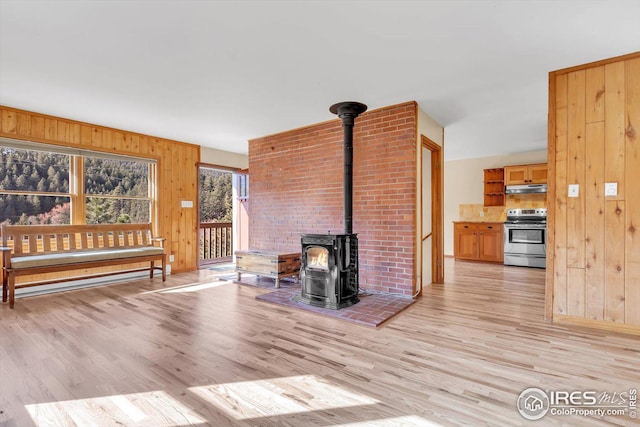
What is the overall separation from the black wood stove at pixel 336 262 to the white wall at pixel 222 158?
3.27m

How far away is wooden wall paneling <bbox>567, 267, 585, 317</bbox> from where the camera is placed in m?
2.67

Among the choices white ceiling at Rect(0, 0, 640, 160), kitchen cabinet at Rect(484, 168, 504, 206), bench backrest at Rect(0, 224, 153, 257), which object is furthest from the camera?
kitchen cabinet at Rect(484, 168, 504, 206)

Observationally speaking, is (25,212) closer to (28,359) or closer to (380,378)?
(28,359)

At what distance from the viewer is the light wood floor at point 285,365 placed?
4.96 feet

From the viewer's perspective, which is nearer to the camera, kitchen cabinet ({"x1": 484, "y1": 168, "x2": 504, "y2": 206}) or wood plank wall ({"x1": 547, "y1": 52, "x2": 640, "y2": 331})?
wood plank wall ({"x1": 547, "y1": 52, "x2": 640, "y2": 331})

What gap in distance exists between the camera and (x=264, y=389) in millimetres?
1718

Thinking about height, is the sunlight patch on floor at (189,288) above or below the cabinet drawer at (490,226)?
below

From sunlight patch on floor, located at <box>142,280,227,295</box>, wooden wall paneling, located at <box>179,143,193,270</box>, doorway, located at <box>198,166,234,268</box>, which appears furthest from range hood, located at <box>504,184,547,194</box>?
wooden wall paneling, located at <box>179,143,193,270</box>

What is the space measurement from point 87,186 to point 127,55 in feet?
8.89

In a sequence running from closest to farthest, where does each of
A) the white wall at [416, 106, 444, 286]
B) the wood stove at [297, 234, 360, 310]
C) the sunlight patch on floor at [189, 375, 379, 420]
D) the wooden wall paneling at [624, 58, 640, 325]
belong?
the sunlight patch on floor at [189, 375, 379, 420] < the wooden wall paneling at [624, 58, 640, 325] < the wood stove at [297, 234, 360, 310] < the white wall at [416, 106, 444, 286]

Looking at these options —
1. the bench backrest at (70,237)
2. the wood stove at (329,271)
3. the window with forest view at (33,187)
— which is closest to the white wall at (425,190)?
the wood stove at (329,271)

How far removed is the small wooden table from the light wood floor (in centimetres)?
82

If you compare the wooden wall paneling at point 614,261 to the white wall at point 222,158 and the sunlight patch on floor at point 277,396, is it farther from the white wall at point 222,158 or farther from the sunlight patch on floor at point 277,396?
the white wall at point 222,158

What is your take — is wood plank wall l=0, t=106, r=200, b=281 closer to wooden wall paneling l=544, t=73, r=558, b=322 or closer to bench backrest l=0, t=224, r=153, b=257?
bench backrest l=0, t=224, r=153, b=257
